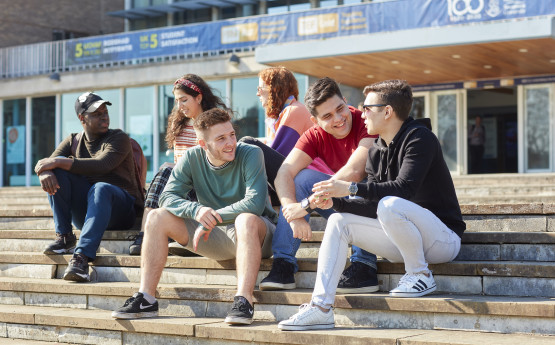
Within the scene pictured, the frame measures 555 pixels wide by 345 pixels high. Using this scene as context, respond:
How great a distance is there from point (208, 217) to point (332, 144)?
98cm

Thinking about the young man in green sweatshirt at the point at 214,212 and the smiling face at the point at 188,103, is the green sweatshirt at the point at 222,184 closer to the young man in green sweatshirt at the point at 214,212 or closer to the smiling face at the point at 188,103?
the young man in green sweatshirt at the point at 214,212

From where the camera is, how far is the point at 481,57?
630 inches

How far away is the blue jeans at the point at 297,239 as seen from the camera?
4695 millimetres

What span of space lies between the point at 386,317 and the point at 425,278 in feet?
0.99

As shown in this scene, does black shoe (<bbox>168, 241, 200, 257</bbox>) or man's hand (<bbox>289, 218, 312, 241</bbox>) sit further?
black shoe (<bbox>168, 241, 200, 257</bbox>)

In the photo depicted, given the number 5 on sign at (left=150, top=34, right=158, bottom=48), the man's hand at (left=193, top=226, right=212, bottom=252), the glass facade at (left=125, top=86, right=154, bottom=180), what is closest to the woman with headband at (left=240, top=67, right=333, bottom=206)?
the man's hand at (left=193, top=226, right=212, bottom=252)

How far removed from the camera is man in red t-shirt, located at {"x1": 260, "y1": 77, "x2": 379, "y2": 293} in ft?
15.3

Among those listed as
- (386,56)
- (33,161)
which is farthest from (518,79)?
(33,161)

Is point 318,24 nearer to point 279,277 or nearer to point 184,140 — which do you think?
point 184,140

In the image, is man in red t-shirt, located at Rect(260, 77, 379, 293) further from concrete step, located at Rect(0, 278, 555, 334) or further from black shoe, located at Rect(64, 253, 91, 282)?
black shoe, located at Rect(64, 253, 91, 282)

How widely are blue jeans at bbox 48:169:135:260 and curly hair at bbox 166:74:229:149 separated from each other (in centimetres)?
62

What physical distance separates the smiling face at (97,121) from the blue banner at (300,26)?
10910 mm

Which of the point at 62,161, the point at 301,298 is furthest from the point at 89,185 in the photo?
the point at 301,298

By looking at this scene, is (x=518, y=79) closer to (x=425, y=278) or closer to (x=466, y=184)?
(x=466, y=184)
